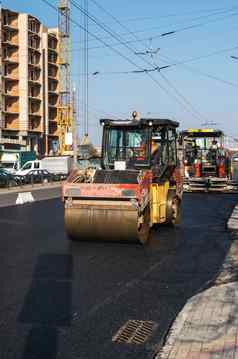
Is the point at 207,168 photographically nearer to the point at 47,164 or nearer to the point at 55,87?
the point at 47,164

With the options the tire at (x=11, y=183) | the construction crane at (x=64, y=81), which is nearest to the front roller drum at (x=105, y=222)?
the tire at (x=11, y=183)

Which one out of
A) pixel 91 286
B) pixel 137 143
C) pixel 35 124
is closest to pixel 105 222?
pixel 137 143

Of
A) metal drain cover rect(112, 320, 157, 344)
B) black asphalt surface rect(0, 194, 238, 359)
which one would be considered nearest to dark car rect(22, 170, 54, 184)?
black asphalt surface rect(0, 194, 238, 359)

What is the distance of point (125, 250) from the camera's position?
10.1 m

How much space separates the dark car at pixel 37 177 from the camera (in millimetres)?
40406

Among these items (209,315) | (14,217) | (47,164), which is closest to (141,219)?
(209,315)

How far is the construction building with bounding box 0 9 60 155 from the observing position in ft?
285

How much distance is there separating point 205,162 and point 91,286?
19.1 m

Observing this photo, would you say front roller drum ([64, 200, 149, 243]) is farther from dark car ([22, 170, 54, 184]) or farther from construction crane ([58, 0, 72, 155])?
construction crane ([58, 0, 72, 155])

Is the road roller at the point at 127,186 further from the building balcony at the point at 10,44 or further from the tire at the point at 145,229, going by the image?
the building balcony at the point at 10,44

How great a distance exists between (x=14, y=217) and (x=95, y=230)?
6.57 m

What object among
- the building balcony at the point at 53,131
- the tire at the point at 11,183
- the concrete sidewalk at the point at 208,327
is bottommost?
the tire at the point at 11,183

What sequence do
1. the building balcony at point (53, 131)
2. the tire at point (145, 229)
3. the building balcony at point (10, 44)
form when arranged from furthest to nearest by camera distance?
the building balcony at point (53, 131) < the building balcony at point (10, 44) < the tire at point (145, 229)

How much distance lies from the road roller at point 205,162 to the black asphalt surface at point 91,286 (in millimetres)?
12305
